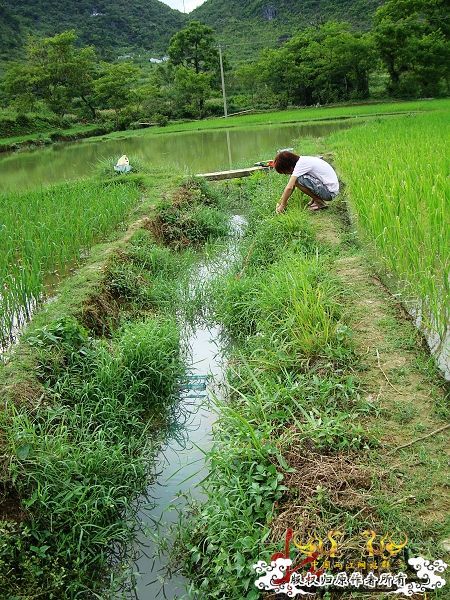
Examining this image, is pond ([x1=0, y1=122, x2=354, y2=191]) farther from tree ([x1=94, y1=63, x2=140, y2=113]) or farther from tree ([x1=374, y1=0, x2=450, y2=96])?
tree ([x1=94, y1=63, x2=140, y2=113])

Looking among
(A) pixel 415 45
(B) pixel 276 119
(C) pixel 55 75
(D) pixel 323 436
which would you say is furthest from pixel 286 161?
(C) pixel 55 75

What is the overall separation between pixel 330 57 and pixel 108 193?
24.3 meters

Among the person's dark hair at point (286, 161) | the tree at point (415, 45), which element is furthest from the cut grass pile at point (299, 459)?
the tree at point (415, 45)

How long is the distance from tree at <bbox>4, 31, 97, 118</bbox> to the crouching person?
2809 cm

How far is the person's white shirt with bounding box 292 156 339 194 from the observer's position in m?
5.41

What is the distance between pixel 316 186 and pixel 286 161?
0.45 metres

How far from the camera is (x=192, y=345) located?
4012 millimetres

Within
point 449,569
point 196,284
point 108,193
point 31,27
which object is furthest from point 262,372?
point 31,27

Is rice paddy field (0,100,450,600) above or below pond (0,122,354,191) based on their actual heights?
below

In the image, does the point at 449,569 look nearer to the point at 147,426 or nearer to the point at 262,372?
the point at 262,372

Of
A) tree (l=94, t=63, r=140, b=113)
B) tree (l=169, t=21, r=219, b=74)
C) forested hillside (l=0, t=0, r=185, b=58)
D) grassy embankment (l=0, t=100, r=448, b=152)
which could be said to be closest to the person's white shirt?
grassy embankment (l=0, t=100, r=448, b=152)

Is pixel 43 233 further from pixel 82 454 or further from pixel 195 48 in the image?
pixel 195 48

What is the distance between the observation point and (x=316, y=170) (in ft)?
18.1

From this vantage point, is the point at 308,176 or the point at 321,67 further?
the point at 321,67
